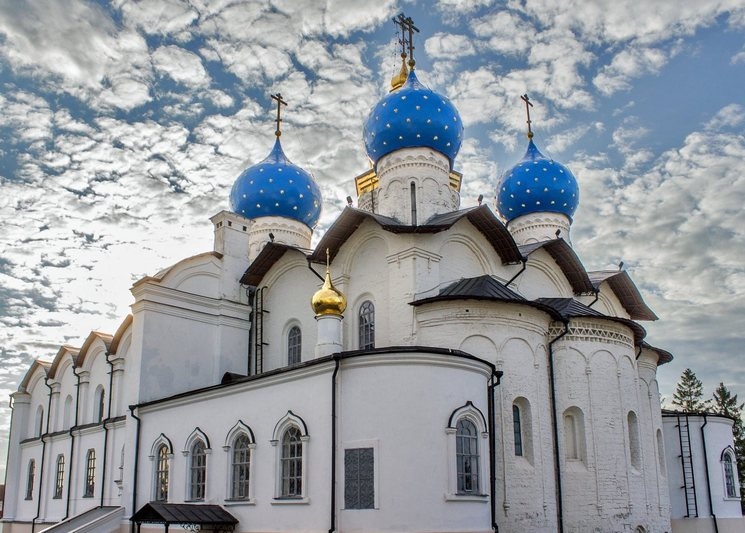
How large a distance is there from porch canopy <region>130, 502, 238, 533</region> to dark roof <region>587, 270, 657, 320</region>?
8.65 m

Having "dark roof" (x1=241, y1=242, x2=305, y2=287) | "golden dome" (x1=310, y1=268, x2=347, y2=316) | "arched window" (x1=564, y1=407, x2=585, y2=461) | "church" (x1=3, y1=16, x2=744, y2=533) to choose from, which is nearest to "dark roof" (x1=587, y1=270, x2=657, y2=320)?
"church" (x1=3, y1=16, x2=744, y2=533)

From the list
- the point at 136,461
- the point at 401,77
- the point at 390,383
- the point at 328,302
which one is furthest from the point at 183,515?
the point at 401,77

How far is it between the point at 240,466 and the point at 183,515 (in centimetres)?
134

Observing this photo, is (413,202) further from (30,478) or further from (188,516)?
(30,478)

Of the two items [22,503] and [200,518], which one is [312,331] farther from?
[22,503]

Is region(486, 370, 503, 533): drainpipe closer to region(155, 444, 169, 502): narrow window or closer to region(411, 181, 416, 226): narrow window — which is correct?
region(411, 181, 416, 226): narrow window

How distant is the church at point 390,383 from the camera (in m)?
10.5

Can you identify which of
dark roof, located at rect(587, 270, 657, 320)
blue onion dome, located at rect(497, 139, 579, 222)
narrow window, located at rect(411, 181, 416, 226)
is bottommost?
dark roof, located at rect(587, 270, 657, 320)

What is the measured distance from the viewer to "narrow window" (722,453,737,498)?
17203mm

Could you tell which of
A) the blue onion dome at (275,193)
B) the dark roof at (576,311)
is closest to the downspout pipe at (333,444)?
the dark roof at (576,311)

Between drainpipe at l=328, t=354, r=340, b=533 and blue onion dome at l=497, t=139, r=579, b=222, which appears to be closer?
drainpipe at l=328, t=354, r=340, b=533

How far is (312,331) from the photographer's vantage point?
15273 mm

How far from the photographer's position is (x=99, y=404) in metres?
17.5

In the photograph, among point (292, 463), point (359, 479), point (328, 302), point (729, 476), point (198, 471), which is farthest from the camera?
point (729, 476)
